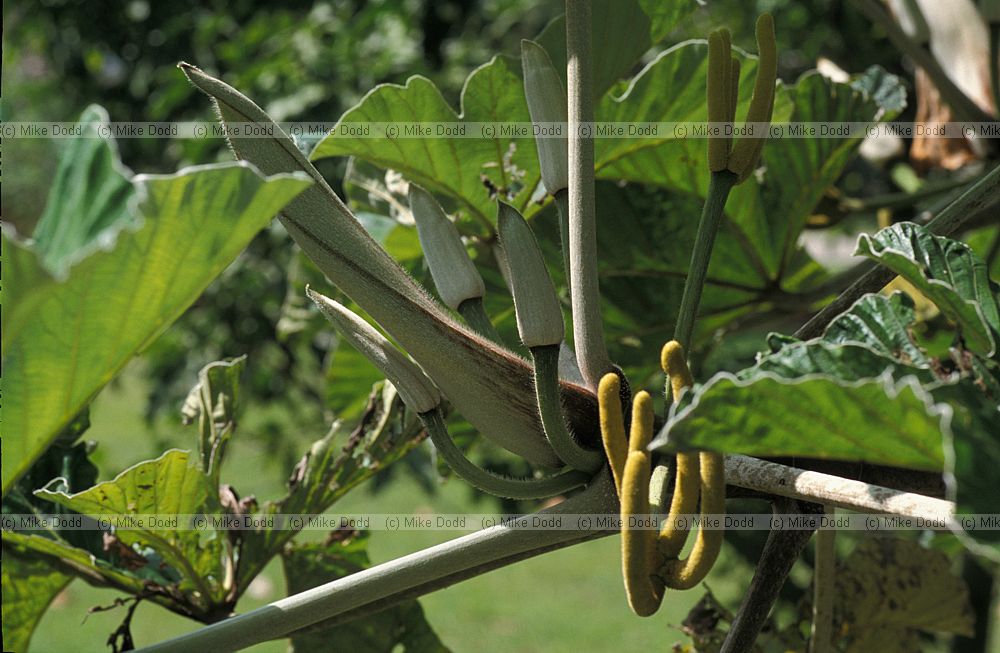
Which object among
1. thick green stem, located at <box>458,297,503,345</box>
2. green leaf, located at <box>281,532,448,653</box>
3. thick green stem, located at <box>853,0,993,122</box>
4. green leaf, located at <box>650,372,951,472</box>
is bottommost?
green leaf, located at <box>281,532,448,653</box>

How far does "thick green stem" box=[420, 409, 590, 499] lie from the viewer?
0.51 metres

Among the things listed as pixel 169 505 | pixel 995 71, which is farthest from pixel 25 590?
pixel 995 71

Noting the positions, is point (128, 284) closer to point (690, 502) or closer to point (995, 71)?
point (690, 502)

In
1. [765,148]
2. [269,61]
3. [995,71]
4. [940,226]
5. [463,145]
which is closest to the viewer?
[940,226]

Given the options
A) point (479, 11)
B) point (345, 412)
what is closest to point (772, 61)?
point (345, 412)

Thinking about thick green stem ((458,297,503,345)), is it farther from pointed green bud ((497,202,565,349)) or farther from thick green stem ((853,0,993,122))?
thick green stem ((853,0,993,122))

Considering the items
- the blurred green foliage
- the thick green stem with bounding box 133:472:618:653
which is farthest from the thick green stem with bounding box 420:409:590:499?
the blurred green foliage

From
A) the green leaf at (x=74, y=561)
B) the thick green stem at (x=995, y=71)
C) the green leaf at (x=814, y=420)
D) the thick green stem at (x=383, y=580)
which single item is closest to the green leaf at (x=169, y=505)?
the green leaf at (x=74, y=561)

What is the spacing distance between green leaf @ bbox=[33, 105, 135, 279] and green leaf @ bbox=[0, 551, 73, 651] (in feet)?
1.51

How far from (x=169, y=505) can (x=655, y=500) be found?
360 mm

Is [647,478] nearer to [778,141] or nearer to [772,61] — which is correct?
[772,61]

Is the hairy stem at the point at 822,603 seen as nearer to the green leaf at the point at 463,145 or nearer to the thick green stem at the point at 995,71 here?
the green leaf at the point at 463,145

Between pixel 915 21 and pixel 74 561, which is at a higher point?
pixel 915 21

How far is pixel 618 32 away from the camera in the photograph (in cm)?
73
